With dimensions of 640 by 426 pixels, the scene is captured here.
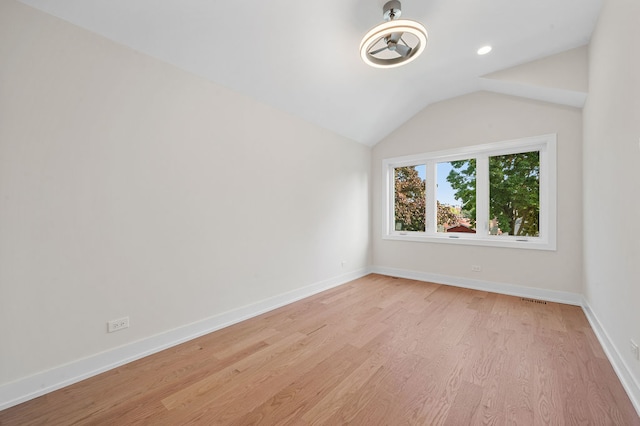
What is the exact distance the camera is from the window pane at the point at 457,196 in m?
4.25

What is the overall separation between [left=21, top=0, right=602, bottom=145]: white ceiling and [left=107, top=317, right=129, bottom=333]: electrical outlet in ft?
7.38

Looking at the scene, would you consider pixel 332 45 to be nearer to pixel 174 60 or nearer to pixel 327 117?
pixel 327 117

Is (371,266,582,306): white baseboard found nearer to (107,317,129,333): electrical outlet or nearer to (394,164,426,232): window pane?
(394,164,426,232): window pane

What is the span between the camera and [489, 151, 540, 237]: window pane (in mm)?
3758

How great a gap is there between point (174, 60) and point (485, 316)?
419cm

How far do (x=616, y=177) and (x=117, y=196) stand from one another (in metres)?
3.88

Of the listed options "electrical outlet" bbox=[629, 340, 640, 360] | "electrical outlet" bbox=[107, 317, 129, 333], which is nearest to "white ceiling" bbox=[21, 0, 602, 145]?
"electrical outlet" bbox=[107, 317, 129, 333]

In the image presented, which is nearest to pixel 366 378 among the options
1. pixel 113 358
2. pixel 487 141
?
pixel 113 358

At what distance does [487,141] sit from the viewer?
12.9ft

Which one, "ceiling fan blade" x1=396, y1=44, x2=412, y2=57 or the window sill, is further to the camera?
the window sill

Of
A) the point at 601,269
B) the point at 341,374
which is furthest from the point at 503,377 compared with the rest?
the point at 601,269

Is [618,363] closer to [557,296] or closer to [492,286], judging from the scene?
[557,296]

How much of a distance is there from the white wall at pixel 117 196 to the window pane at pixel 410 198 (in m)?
2.63

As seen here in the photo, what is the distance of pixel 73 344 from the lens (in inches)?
74.0
